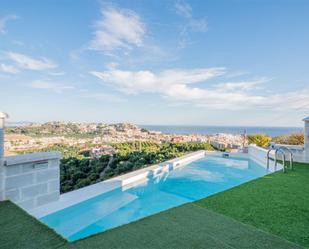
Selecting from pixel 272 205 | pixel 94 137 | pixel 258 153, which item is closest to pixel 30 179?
pixel 272 205

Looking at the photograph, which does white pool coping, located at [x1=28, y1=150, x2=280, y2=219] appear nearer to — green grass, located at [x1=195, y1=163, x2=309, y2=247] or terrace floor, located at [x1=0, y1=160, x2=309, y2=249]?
terrace floor, located at [x1=0, y1=160, x2=309, y2=249]

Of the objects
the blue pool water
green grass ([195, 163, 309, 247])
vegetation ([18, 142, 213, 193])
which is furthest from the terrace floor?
vegetation ([18, 142, 213, 193])

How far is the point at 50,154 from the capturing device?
128 inches

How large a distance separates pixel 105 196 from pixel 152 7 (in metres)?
7.43

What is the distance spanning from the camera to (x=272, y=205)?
3148mm

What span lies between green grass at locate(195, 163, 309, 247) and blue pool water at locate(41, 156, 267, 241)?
958 millimetres

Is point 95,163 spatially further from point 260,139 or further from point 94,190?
point 260,139

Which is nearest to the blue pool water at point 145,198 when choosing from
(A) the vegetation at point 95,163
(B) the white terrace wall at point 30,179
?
(B) the white terrace wall at point 30,179

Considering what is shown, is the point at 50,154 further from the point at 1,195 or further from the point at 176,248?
the point at 176,248

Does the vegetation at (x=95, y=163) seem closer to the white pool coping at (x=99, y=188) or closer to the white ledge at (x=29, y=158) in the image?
the white ledge at (x=29, y=158)

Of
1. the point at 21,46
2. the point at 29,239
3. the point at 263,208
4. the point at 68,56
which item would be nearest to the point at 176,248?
the point at 29,239

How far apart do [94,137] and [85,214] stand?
545cm

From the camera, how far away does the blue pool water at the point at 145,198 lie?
300 cm

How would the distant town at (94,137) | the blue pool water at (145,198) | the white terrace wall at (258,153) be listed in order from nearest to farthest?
the blue pool water at (145,198), the distant town at (94,137), the white terrace wall at (258,153)
